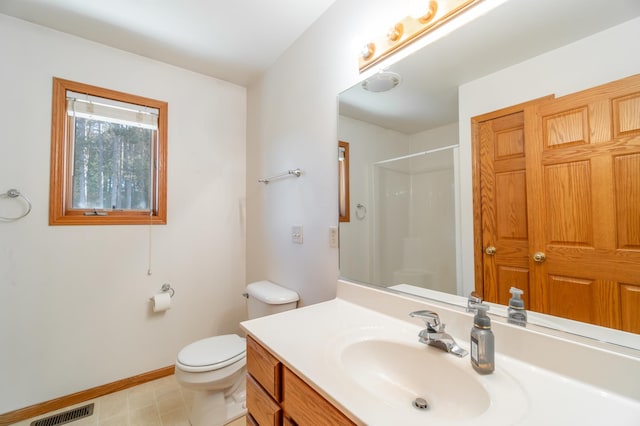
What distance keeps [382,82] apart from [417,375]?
45.3 inches

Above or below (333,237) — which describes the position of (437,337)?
below

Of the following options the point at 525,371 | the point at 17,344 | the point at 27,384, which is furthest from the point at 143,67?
the point at 525,371

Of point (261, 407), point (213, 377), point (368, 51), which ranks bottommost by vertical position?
point (213, 377)

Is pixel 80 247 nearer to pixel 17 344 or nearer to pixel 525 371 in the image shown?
pixel 17 344

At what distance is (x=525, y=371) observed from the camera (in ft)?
2.22

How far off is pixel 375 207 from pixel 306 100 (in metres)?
0.82

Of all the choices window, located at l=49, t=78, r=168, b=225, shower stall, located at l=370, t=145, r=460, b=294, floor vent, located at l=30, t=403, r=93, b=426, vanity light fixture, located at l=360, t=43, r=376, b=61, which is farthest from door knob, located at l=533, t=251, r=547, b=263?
floor vent, located at l=30, t=403, r=93, b=426

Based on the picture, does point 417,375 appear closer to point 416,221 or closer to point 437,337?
point 437,337

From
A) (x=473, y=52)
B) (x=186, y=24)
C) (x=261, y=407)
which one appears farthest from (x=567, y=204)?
(x=186, y=24)

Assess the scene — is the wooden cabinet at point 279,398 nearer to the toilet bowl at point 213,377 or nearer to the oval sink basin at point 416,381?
the oval sink basin at point 416,381

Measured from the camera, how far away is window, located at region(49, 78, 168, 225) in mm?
1662

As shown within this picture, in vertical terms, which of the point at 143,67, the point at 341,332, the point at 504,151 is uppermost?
the point at 143,67

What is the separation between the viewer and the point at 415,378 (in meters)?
0.80

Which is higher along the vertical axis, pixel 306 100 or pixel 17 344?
pixel 306 100
